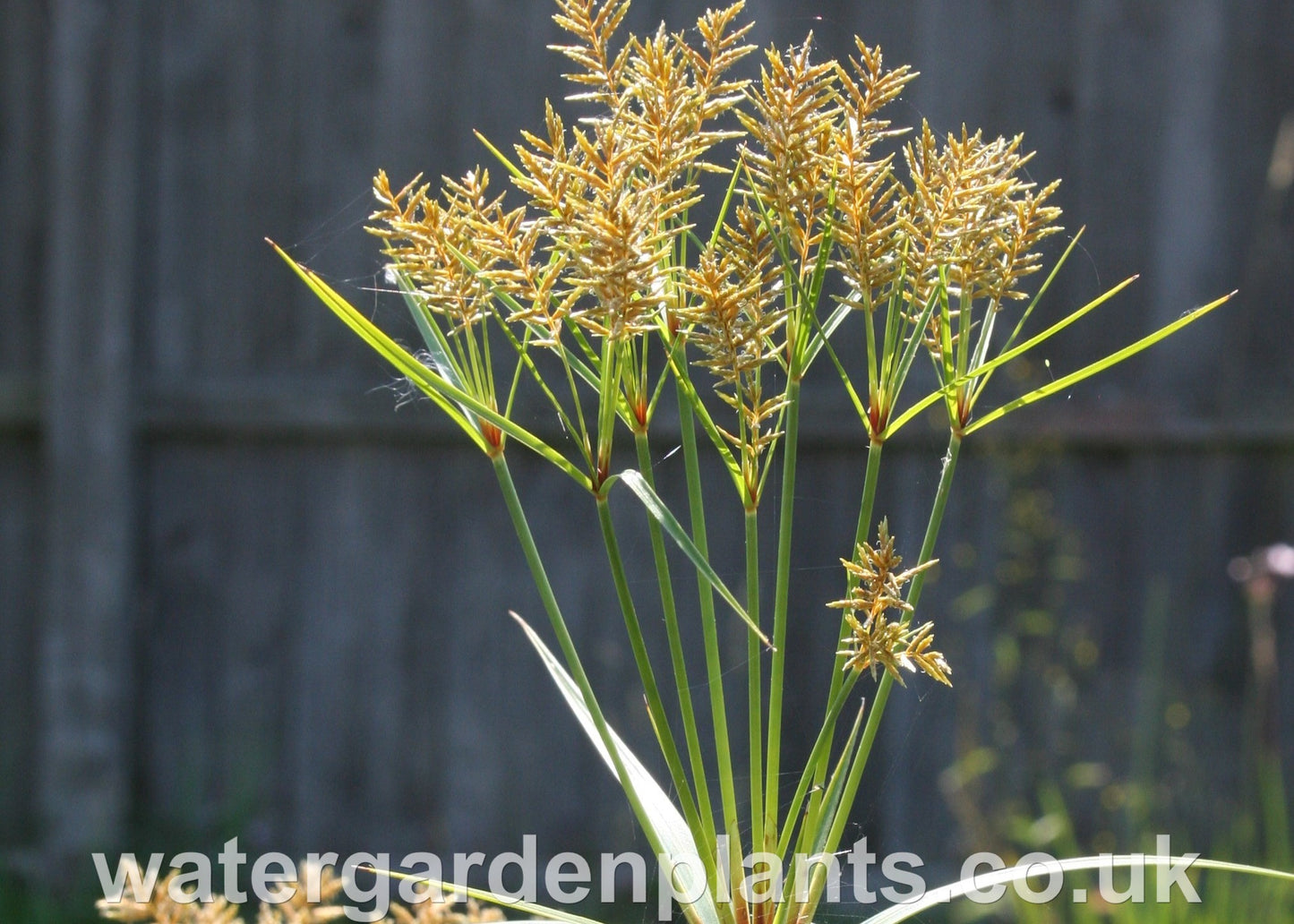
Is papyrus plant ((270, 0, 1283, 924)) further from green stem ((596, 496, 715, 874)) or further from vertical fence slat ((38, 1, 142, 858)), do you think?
vertical fence slat ((38, 1, 142, 858))

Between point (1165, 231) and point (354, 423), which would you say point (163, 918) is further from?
point (1165, 231)

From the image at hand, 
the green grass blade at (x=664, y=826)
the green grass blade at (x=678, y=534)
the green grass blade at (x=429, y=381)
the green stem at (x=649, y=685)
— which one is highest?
the green grass blade at (x=429, y=381)

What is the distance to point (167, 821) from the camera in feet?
6.91

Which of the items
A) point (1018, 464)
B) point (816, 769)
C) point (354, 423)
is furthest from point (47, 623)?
point (816, 769)

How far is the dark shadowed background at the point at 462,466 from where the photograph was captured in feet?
7.06

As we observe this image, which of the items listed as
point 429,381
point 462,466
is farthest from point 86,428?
point 429,381

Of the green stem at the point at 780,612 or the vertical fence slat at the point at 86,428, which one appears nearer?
the green stem at the point at 780,612

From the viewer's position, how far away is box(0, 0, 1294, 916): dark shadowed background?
2150mm

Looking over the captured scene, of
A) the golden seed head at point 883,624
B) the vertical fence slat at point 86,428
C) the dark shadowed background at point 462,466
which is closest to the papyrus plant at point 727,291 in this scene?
the golden seed head at point 883,624

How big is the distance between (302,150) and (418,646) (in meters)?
0.96

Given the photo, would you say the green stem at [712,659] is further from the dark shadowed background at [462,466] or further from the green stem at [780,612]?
the dark shadowed background at [462,466]

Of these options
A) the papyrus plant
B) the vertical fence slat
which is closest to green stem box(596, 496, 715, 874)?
the papyrus plant

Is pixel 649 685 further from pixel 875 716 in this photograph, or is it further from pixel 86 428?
pixel 86 428

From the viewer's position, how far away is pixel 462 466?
2.19 meters
